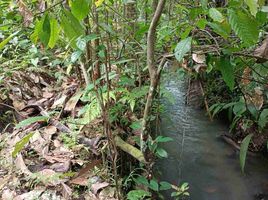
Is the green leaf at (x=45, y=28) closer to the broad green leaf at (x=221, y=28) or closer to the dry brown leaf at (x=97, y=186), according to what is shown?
the broad green leaf at (x=221, y=28)

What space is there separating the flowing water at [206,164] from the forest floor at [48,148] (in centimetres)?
72

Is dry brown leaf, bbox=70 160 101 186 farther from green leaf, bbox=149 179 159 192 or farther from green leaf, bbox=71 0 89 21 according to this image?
green leaf, bbox=71 0 89 21

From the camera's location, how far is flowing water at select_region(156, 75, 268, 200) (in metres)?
2.62

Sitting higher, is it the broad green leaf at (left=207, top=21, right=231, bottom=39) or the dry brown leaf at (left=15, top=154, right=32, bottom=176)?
the broad green leaf at (left=207, top=21, right=231, bottom=39)

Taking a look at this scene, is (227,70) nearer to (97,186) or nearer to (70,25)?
(70,25)

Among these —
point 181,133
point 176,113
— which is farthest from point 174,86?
point 181,133

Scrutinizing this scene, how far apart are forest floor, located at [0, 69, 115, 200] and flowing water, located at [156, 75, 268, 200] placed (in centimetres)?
72

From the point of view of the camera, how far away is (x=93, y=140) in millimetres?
2119

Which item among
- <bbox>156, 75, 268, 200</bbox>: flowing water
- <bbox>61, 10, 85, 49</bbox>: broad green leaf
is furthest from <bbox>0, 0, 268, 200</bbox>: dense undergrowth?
<bbox>156, 75, 268, 200</bbox>: flowing water

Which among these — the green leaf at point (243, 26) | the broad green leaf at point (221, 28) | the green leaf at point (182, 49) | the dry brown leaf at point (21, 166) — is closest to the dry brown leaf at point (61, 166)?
the dry brown leaf at point (21, 166)

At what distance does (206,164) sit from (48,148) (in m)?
→ 1.51

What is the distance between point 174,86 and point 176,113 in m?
0.85

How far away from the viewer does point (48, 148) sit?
2.07m

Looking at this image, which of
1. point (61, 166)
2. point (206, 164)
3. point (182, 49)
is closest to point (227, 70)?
point (182, 49)
